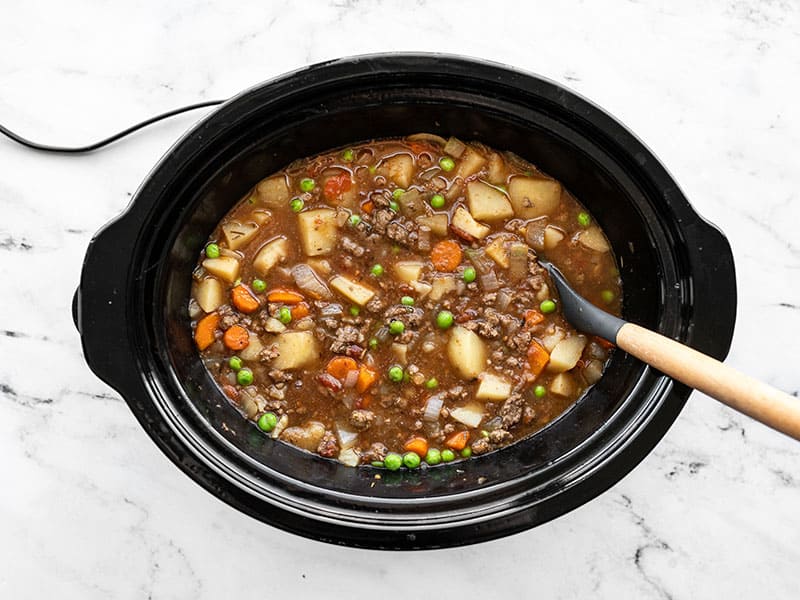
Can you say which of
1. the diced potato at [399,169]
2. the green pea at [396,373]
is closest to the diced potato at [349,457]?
the green pea at [396,373]

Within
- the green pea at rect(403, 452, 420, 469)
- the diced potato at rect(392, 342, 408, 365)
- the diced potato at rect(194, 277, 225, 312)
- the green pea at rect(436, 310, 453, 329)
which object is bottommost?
the green pea at rect(403, 452, 420, 469)

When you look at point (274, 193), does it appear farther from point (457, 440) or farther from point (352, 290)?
point (457, 440)

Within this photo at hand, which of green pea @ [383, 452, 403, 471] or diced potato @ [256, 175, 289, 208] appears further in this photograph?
diced potato @ [256, 175, 289, 208]

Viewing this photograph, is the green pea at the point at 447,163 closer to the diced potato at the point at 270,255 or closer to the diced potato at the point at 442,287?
the diced potato at the point at 442,287

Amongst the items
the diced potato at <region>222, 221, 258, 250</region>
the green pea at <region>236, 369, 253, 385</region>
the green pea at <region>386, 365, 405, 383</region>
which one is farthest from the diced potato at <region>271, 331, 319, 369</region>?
the diced potato at <region>222, 221, 258, 250</region>

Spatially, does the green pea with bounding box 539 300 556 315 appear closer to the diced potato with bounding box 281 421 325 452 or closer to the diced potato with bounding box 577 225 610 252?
the diced potato with bounding box 577 225 610 252

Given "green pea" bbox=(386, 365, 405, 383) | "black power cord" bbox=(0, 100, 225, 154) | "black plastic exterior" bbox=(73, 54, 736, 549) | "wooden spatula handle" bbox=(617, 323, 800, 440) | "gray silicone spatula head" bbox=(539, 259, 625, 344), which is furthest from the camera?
"black power cord" bbox=(0, 100, 225, 154)

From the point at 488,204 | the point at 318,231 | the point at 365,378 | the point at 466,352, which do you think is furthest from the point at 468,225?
the point at 365,378
